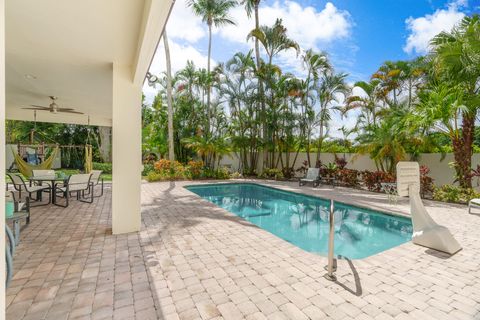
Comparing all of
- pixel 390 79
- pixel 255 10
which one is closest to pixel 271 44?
pixel 255 10

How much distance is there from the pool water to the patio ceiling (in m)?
4.77

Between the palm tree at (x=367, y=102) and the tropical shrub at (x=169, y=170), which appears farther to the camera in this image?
the tropical shrub at (x=169, y=170)

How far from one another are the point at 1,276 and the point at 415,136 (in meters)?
11.8

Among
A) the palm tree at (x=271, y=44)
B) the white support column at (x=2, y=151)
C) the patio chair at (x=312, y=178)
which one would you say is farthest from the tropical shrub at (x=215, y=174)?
the white support column at (x=2, y=151)

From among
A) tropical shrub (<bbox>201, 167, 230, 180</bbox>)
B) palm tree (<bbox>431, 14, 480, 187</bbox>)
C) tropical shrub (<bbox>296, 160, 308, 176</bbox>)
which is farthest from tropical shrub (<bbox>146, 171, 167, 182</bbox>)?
palm tree (<bbox>431, 14, 480, 187</bbox>)

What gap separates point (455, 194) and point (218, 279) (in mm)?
9283

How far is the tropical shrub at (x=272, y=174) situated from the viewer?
1501 centimetres

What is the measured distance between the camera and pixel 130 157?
493cm

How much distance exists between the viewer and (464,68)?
7270 mm

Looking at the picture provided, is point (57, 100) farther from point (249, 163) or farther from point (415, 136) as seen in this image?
point (415, 136)

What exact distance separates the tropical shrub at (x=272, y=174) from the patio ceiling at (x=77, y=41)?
1043 cm

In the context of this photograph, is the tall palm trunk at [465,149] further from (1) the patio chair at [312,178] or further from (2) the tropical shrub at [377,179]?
(1) the patio chair at [312,178]

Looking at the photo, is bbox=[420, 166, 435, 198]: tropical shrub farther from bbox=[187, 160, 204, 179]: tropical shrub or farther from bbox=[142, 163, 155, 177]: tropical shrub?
bbox=[142, 163, 155, 177]: tropical shrub

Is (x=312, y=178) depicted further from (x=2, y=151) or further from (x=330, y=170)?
(x=2, y=151)
